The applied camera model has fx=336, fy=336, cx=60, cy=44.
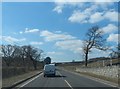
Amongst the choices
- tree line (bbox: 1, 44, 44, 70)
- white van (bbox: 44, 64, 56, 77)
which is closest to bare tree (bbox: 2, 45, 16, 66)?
tree line (bbox: 1, 44, 44, 70)

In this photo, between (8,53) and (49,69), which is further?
(8,53)

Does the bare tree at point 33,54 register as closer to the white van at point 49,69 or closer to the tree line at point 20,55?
the tree line at point 20,55

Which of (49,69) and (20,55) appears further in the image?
(20,55)

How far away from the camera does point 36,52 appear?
14612 centimetres

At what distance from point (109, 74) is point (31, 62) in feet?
307

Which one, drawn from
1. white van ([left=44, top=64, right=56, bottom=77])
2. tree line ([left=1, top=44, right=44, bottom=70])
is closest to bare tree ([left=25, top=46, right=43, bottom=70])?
tree line ([left=1, top=44, right=44, bottom=70])

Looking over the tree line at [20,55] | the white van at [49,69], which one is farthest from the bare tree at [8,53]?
the white van at [49,69]

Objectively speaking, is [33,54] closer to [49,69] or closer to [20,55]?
[20,55]

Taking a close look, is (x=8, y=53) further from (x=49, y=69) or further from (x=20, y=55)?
(x=49, y=69)

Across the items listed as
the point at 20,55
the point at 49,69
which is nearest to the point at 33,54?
the point at 20,55

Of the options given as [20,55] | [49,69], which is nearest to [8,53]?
[20,55]

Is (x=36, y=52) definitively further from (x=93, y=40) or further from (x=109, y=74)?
(x=109, y=74)

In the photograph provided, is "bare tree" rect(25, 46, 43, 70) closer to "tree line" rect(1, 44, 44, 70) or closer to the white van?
"tree line" rect(1, 44, 44, 70)

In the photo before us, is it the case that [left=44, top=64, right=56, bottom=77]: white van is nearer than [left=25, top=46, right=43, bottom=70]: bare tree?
Yes
